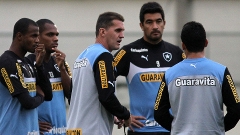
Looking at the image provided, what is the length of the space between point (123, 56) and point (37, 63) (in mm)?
922

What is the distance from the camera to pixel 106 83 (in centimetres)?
633

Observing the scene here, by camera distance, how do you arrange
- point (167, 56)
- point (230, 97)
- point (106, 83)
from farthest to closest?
point (167, 56) → point (106, 83) → point (230, 97)

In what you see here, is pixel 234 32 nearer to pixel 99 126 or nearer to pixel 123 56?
pixel 123 56

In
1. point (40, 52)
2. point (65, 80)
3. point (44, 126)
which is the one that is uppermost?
point (40, 52)

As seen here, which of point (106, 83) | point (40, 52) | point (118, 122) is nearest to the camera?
point (106, 83)

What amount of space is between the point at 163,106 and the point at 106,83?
0.65 m

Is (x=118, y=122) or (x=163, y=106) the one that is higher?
(x=163, y=106)

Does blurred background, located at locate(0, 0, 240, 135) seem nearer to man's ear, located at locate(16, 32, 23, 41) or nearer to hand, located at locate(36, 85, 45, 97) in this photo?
hand, located at locate(36, 85, 45, 97)

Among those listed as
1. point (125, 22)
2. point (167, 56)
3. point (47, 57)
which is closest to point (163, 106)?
point (167, 56)

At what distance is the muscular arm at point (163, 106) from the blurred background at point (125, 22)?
754cm

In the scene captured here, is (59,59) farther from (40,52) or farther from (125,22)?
(125,22)

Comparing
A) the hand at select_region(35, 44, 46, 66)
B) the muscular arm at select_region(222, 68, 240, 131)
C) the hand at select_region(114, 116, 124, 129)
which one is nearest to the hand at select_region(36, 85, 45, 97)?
the hand at select_region(35, 44, 46, 66)

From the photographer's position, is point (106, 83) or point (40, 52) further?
point (40, 52)

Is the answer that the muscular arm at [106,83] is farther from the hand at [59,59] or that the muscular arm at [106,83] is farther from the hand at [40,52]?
the hand at [59,59]
